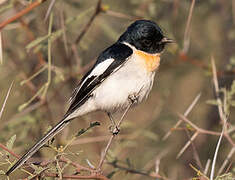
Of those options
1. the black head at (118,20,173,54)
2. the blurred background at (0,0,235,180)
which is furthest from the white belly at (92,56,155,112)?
the blurred background at (0,0,235,180)

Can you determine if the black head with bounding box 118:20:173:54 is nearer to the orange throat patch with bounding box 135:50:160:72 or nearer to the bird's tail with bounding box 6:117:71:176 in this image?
the orange throat patch with bounding box 135:50:160:72

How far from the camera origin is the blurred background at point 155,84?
13.4ft

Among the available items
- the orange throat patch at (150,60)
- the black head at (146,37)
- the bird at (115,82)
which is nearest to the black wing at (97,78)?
the bird at (115,82)

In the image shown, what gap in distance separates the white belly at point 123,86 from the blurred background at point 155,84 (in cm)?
41

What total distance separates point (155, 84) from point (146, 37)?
4.91 feet

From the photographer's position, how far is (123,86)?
3.56 m

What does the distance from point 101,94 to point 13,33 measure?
1909 mm

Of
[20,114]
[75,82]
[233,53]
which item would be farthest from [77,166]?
[233,53]

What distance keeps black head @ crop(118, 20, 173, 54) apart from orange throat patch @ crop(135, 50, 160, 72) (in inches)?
3.7

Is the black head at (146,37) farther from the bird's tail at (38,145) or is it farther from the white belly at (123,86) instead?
the bird's tail at (38,145)

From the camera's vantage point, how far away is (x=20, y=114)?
13.5 ft

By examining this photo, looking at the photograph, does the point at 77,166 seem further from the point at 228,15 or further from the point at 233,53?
the point at 228,15

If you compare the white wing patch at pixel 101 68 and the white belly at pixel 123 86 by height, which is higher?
the white wing patch at pixel 101 68

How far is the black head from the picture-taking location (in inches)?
153
